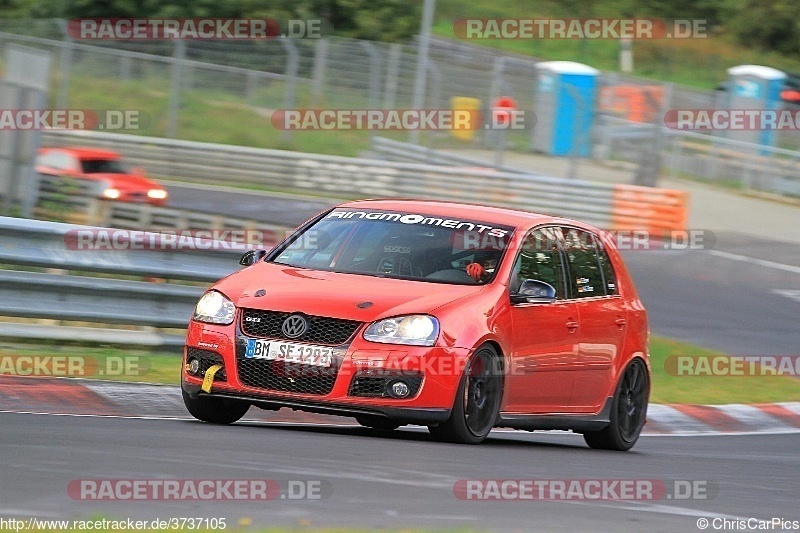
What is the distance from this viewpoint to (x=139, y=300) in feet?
39.7

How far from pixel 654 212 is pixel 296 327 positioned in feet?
65.0

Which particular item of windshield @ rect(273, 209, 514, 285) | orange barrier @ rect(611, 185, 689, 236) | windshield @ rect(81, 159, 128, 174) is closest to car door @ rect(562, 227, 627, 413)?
windshield @ rect(273, 209, 514, 285)

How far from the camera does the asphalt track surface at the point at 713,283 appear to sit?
61.9ft

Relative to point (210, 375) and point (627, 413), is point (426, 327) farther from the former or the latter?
point (627, 413)

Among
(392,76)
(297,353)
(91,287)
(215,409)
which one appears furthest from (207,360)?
(392,76)

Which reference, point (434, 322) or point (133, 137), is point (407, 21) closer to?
point (133, 137)

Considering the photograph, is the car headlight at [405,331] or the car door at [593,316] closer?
the car headlight at [405,331]

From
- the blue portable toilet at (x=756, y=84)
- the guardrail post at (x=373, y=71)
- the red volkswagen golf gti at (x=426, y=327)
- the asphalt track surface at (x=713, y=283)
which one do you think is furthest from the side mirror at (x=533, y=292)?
the blue portable toilet at (x=756, y=84)

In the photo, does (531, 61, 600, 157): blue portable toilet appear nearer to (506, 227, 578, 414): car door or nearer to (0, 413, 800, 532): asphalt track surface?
(506, 227, 578, 414): car door

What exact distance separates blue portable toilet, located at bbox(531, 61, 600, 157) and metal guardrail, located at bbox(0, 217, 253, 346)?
16.8 metres

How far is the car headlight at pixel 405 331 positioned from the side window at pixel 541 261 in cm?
97

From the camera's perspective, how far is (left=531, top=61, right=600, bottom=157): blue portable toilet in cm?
2867

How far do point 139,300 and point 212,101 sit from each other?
2265 centimetres

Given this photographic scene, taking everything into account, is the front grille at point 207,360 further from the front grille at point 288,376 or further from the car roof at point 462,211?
the car roof at point 462,211
